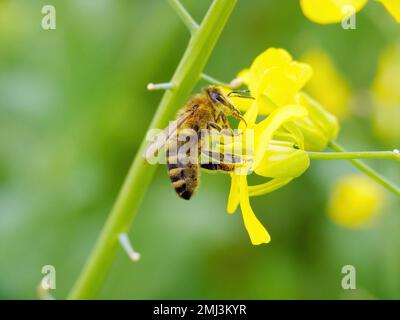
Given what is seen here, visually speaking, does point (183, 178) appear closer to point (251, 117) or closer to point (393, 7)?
point (251, 117)

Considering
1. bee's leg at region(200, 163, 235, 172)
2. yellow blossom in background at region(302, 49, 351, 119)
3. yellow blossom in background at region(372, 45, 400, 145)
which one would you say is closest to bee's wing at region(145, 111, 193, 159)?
bee's leg at region(200, 163, 235, 172)

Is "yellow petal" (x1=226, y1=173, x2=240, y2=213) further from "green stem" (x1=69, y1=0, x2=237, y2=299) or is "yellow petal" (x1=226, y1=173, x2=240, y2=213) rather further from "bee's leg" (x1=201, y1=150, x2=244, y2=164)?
"green stem" (x1=69, y1=0, x2=237, y2=299)

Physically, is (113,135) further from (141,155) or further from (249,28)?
(141,155)

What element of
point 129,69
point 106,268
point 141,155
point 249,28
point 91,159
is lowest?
point 106,268

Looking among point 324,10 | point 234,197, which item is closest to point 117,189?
point 234,197

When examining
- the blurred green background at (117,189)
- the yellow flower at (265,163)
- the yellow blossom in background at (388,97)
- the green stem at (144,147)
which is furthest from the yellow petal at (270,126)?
the yellow blossom in background at (388,97)

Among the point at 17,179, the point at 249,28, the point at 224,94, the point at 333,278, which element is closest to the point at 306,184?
the point at 333,278

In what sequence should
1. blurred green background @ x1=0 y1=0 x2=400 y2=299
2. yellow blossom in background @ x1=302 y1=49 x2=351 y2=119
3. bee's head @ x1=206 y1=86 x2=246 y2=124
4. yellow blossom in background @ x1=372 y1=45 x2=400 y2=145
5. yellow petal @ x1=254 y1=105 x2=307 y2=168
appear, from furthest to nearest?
yellow blossom in background @ x1=302 y1=49 x2=351 y2=119
yellow blossom in background @ x1=372 y1=45 x2=400 y2=145
blurred green background @ x1=0 y1=0 x2=400 y2=299
bee's head @ x1=206 y1=86 x2=246 y2=124
yellow petal @ x1=254 y1=105 x2=307 y2=168
